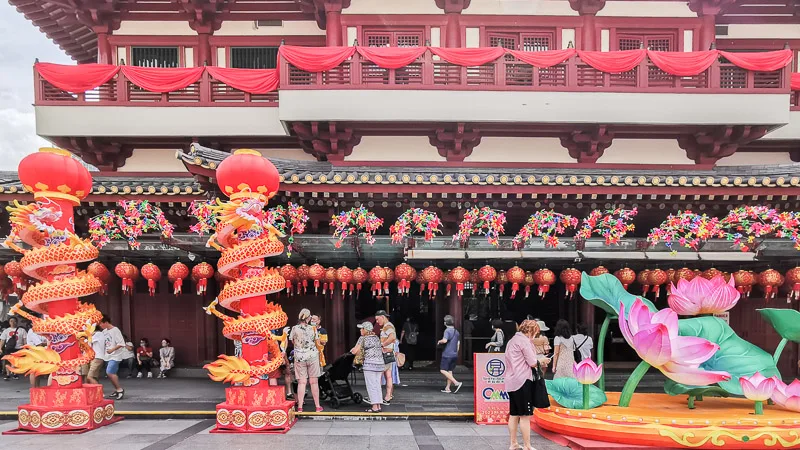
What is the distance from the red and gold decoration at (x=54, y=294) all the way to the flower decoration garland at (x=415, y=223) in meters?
5.09

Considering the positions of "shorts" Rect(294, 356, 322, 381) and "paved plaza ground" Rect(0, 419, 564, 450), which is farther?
"shorts" Rect(294, 356, 322, 381)

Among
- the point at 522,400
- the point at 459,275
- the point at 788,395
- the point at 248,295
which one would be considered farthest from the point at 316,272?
the point at 788,395

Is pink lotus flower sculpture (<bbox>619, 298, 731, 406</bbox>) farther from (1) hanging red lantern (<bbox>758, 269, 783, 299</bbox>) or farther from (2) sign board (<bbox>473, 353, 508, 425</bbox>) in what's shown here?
(1) hanging red lantern (<bbox>758, 269, 783, 299</bbox>)

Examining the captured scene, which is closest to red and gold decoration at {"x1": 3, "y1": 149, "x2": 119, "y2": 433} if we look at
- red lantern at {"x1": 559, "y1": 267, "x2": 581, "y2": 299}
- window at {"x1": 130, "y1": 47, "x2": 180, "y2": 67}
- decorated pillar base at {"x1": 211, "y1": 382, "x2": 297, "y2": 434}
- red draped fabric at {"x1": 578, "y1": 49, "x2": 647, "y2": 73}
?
decorated pillar base at {"x1": 211, "y1": 382, "x2": 297, "y2": 434}

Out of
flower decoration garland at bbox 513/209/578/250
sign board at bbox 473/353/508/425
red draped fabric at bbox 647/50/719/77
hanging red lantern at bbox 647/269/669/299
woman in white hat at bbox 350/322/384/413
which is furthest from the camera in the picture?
red draped fabric at bbox 647/50/719/77

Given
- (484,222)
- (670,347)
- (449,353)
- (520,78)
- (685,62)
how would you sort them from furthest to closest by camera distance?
(520,78), (685,62), (449,353), (484,222), (670,347)

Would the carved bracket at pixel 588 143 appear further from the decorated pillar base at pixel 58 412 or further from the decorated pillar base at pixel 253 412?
the decorated pillar base at pixel 58 412

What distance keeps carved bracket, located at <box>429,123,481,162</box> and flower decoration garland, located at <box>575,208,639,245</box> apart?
313cm

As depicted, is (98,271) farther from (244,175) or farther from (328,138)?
(328,138)

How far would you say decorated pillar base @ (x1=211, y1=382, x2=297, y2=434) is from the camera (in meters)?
7.23

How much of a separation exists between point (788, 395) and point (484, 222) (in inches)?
200

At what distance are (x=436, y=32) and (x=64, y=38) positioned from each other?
10.7 m

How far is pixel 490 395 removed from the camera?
7.81m

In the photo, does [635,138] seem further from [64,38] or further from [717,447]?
[64,38]
